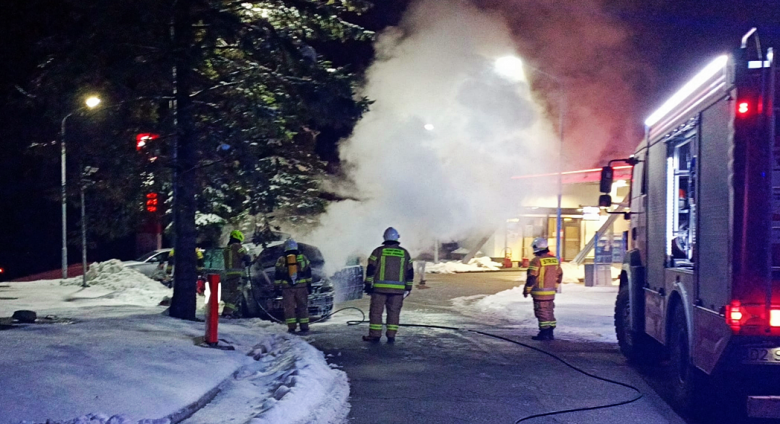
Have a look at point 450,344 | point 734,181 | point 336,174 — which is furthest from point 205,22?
point 336,174

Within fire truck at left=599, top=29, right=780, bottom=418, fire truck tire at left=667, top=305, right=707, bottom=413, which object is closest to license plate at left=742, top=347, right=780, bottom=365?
fire truck at left=599, top=29, right=780, bottom=418

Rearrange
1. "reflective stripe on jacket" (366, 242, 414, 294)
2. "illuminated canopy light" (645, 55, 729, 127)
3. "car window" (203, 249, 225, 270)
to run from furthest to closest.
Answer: "car window" (203, 249, 225, 270) < "reflective stripe on jacket" (366, 242, 414, 294) < "illuminated canopy light" (645, 55, 729, 127)

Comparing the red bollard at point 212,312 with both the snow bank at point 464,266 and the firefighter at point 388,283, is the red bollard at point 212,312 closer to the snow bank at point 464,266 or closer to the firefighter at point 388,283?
the firefighter at point 388,283

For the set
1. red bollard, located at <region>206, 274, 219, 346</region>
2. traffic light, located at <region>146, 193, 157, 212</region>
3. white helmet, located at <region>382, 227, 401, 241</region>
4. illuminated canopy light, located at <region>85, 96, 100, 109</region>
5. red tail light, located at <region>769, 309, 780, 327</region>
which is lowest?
red bollard, located at <region>206, 274, 219, 346</region>

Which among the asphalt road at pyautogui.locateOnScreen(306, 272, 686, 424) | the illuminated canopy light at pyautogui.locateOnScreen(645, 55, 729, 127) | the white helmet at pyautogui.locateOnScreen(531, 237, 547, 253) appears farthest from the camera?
the white helmet at pyautogui.locateOnScreen(531, 237, 547, 253)

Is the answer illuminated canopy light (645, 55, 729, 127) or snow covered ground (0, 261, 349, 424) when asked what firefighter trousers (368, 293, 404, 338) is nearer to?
snow covered ground (0, 261, 349, 424)

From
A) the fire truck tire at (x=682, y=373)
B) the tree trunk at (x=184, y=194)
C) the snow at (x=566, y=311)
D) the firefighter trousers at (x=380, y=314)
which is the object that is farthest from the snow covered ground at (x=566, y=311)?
the tree trunk at (x=184, y=194)

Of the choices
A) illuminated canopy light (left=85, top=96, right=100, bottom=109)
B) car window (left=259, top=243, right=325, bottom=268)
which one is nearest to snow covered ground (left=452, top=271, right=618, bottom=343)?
car window (left=259, top=243, right=325, bottom=268)

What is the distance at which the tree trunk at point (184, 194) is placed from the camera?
1112cm

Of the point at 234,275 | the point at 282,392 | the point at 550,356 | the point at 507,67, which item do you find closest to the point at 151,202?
the point at 234,275

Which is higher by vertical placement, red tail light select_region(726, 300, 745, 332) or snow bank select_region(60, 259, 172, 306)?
red tail light select_region(726, 300, 745, 332)

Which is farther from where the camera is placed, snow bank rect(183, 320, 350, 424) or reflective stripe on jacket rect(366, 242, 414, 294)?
reflective stripe on jacket rect(366, 242, 414, 294)

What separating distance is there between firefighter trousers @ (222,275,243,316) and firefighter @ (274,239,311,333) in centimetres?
154

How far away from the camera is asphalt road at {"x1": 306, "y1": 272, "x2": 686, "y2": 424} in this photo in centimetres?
676
